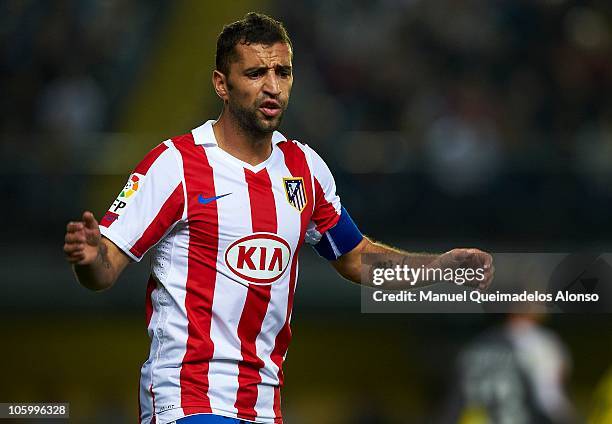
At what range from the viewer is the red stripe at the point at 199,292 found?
3957 millimetres

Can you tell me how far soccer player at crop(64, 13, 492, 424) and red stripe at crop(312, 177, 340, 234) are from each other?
145 mm

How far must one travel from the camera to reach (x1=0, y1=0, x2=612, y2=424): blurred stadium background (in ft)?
28.0

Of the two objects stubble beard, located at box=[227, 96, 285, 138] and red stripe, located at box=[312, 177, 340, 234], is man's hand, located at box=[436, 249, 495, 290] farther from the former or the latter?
stubble beard, located at box=[227, 96, 285, 138]

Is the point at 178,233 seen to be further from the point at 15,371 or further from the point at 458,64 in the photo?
the point at 458,64

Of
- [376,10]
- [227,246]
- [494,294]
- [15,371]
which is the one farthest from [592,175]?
[227,246]

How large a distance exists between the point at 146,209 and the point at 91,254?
0.32 meters

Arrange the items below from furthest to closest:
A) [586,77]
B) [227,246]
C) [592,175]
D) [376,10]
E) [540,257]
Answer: [376,10], [586,77], [592,175], [540,257], [227,246]

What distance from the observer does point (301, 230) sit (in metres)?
4.22

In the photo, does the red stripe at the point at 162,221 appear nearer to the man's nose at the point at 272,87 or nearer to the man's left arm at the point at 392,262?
the man's nose at the point at 272,87

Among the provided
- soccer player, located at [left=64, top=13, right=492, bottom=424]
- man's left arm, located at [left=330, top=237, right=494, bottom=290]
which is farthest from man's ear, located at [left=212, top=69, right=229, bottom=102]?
man's left arm, located at [left=330, top=237, right=494, bottom=290]

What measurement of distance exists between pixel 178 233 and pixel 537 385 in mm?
3722

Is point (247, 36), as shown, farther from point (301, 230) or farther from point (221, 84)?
point (301, 230)

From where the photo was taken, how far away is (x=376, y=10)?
36.0 ft

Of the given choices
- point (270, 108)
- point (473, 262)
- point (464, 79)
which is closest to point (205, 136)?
point (270, 108)
